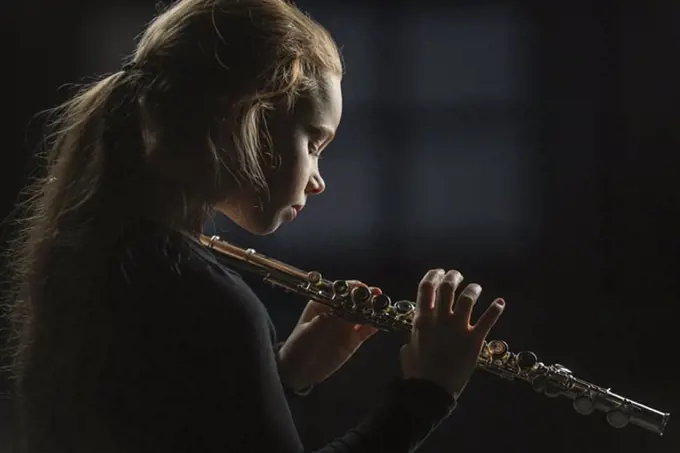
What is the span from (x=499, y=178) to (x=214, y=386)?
3.45 feet

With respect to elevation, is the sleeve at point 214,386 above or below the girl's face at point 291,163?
below

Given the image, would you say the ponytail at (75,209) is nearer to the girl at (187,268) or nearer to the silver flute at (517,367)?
the girl at (187,268)

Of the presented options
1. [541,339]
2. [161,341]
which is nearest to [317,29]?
[161,341]

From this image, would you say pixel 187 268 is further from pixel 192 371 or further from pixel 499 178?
pixel 499 178

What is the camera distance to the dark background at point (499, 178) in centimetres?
158

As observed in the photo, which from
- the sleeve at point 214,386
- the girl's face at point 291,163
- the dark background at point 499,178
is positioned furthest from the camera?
the dark background at point 499,178

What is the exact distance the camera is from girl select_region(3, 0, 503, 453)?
71 centimetres

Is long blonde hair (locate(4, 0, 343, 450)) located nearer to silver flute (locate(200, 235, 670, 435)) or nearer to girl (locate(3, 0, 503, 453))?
girl (locate(3, 0, 503, 453))

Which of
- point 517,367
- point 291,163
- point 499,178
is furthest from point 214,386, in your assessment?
point 499,178

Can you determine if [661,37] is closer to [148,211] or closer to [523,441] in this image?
[523,441]

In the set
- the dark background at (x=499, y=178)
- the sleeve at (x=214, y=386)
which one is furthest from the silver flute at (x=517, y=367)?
the dark background at (x=499, y=178)

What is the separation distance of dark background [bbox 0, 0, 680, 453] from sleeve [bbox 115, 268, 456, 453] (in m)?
0.85

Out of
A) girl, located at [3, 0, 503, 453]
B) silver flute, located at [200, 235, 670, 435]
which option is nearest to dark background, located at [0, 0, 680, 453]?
silver flute, located at [200, 235, 670, 435]

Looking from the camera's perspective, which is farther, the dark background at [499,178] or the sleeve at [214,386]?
the dark background at [499,178]
